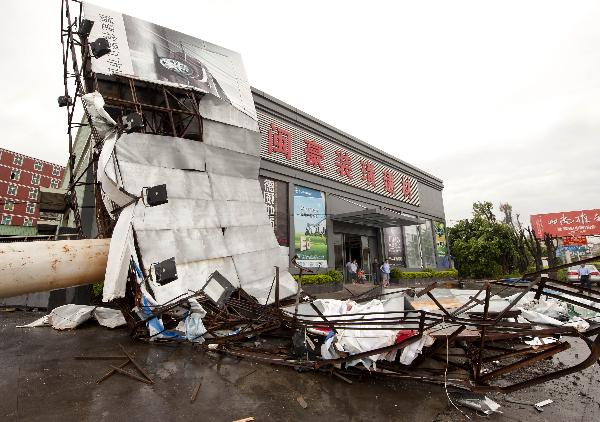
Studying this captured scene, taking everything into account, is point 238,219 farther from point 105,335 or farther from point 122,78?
point 122,78

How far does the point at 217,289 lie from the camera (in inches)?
320

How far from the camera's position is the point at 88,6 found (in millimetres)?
11891

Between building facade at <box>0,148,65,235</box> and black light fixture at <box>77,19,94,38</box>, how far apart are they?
51.8 metres

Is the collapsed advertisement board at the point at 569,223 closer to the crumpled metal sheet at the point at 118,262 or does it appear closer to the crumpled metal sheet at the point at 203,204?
the crumpled metal sheet at the point at 203,204

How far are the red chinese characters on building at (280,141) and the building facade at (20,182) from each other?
50.7m

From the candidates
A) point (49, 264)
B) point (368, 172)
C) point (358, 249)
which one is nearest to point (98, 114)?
point (49, 264)

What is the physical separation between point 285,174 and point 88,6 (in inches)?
454

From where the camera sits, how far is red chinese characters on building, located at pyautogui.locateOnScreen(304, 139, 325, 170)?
2034 cm

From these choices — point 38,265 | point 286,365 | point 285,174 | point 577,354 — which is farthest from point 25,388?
point 285,174

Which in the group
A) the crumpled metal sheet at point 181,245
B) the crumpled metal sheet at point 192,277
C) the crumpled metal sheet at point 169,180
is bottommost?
the crumpled metal sheet at point 192,277

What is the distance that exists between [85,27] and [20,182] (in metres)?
61.3

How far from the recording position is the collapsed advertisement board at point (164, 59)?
1170cm

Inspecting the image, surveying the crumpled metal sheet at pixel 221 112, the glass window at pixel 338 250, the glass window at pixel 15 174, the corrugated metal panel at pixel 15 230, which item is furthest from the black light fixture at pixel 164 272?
the glass window at pixel 15 174

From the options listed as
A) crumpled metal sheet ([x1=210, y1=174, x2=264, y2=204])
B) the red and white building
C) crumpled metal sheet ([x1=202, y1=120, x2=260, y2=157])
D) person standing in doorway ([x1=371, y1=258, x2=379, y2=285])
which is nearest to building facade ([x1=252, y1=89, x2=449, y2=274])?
person standing in doorway ([x1=371, y1=258, x2=379, y2=285])
